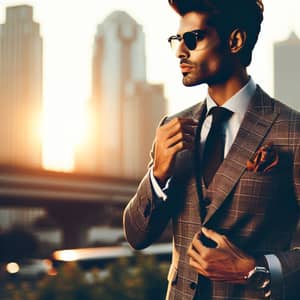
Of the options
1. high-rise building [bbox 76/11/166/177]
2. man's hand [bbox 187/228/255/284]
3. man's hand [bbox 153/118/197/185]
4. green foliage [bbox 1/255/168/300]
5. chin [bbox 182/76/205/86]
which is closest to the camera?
man's hand [bbox 187/228/255/284]

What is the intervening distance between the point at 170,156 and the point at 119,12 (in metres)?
191

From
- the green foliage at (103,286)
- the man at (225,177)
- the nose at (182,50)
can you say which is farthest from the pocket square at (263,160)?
the green foliage at (103,286)

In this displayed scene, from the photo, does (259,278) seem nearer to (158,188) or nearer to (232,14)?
(158,188)

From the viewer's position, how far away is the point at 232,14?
3115 mm

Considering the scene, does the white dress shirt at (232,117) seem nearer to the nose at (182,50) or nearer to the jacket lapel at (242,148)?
the jacket lapel at (242,148)

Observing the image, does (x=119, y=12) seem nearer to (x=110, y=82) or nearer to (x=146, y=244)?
(x=110, y=82)

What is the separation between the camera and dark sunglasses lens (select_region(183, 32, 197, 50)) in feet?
10.1

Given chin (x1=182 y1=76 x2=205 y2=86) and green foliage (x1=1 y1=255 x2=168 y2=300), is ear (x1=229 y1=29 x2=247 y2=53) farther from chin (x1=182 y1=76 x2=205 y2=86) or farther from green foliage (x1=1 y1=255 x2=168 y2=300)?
green foliage (x1=1 y1=255 x2=168 y2=300)

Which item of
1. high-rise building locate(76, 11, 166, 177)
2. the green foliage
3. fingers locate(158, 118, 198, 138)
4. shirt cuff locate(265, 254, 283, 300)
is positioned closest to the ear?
fingers locate(158, 118, 198, 138)

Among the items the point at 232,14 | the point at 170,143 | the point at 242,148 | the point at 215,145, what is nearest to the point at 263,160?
the point at 242,148

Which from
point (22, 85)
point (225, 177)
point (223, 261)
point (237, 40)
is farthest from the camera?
point (22, 85)

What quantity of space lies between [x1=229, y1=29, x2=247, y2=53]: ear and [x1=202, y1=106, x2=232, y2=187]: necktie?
0.25 m

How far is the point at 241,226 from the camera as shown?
9.92ft

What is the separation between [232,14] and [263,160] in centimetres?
59
